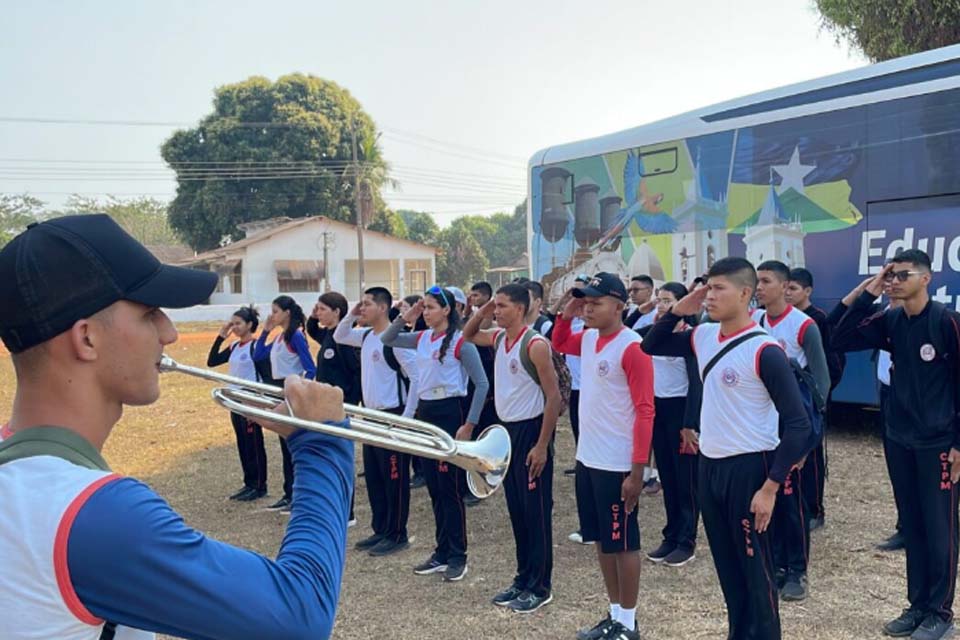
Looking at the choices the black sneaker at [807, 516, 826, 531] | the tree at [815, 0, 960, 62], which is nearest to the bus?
the black sneaker at [807, 516, 826, 531]

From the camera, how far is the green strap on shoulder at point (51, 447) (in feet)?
3.91

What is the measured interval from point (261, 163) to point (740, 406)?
37548mm

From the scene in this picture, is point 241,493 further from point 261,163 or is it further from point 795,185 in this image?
point 261,163

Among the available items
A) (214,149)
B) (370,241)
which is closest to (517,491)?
(370,241)

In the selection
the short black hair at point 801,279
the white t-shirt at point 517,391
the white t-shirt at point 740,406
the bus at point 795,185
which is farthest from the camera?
the bus at point 795,185

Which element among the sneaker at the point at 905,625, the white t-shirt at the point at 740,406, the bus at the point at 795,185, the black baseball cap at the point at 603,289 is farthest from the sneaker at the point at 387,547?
the bus at the point at 795,185

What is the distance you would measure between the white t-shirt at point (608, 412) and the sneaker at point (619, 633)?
852mm

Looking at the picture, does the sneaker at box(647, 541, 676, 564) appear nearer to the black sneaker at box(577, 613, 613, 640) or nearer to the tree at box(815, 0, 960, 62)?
the black sneaker at box(577, 613, 613, 640)

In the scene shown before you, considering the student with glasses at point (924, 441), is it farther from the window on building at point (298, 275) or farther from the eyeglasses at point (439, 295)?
the window on building at point (298, 275)

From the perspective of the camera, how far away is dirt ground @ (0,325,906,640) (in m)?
4.38

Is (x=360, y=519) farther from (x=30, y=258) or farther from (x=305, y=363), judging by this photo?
(x=30, y=258)

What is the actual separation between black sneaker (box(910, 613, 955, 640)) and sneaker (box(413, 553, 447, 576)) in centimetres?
293

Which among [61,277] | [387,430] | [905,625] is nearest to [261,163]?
[905,625]

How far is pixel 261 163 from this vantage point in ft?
125
